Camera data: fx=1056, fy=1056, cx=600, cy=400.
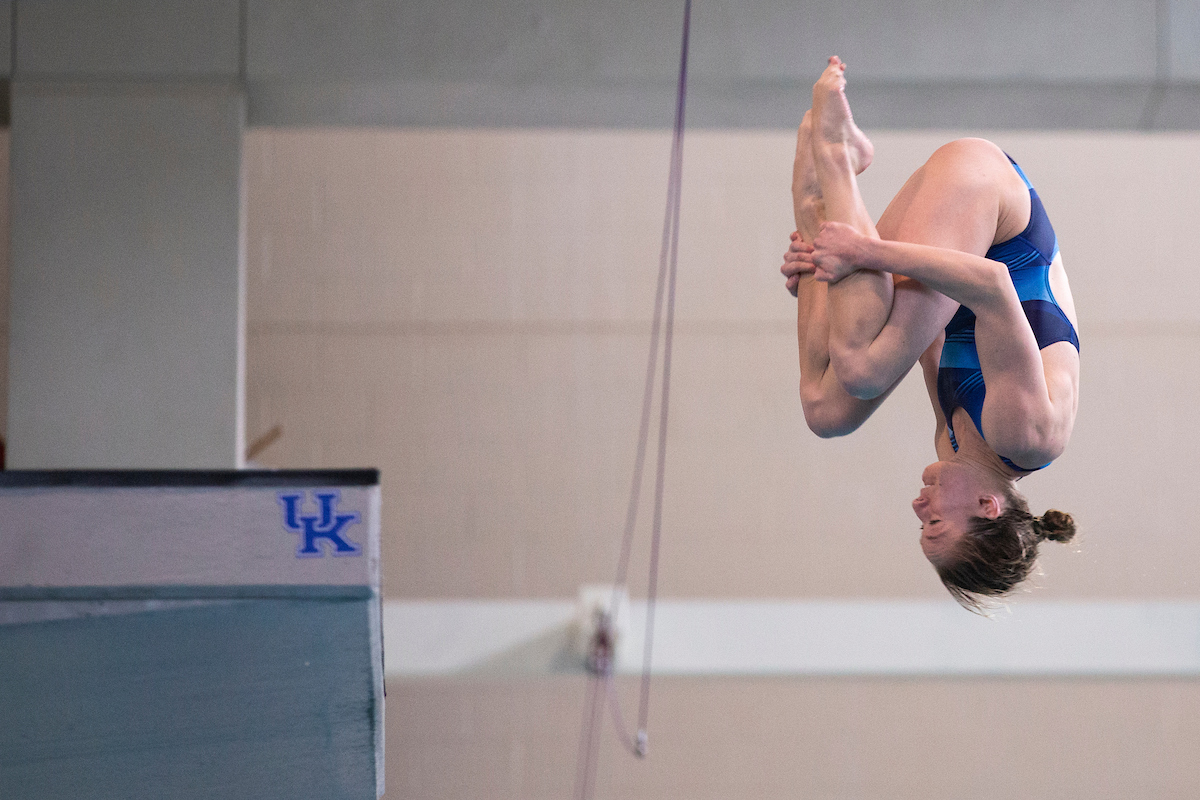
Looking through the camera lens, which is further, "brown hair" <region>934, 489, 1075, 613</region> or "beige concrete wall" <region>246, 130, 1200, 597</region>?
"beige concrete wall" <region>246, 130, 1200, 597</region>

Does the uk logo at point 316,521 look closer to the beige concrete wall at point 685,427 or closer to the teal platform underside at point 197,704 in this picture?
the teal platform underside at point 197,704

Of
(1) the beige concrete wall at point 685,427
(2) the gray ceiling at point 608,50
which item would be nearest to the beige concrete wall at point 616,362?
(1) the beige concrete wall at point 685,427

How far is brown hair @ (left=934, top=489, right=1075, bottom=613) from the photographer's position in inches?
73.7

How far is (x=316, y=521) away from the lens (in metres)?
1.67

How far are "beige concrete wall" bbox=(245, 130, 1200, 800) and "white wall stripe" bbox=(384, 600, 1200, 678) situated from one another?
0.52 ft

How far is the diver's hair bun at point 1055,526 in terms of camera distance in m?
1.92

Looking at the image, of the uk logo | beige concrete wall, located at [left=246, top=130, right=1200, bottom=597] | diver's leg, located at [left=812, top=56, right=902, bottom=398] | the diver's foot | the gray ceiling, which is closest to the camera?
the uk logo

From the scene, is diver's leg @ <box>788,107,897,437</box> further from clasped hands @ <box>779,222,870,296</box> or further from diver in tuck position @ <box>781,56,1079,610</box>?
clasped hands @ <box>779,222,870,296</box>

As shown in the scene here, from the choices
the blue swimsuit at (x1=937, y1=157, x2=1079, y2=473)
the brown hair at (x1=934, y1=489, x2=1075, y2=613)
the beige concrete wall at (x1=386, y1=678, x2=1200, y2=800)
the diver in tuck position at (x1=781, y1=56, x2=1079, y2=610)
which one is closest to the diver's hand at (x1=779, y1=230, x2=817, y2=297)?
the diver in tuck position at (x1=781, y1=56, x2=1079, y2=610)

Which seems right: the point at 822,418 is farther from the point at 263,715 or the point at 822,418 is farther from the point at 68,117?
the point at 68,117

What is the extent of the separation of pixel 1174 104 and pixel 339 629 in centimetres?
312

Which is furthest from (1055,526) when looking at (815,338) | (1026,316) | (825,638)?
(825,638)

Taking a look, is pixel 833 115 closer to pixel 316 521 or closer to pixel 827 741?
pixel 316 521

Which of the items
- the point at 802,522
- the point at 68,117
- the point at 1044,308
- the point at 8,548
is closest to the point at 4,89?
the point at 68,117
